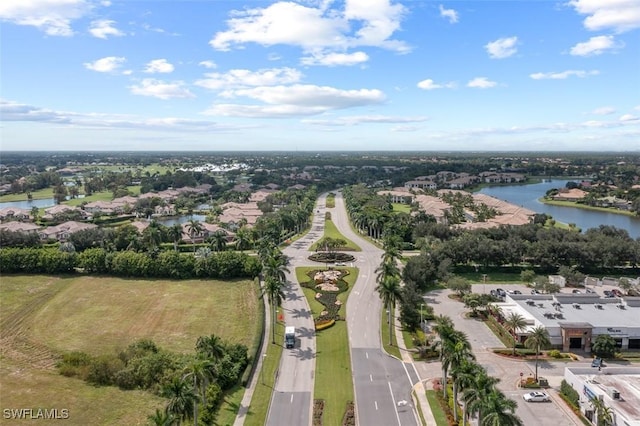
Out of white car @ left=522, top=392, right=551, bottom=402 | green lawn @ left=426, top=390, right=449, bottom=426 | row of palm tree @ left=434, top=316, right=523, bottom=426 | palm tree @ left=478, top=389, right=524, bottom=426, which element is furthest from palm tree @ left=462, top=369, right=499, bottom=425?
white car @ left=522, top=392, right=551, bottom=402

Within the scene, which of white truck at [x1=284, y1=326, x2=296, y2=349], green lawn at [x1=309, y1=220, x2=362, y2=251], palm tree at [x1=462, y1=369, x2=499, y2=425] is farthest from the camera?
green lawn at [x1=309, y1=220, x2=362, y2=251]

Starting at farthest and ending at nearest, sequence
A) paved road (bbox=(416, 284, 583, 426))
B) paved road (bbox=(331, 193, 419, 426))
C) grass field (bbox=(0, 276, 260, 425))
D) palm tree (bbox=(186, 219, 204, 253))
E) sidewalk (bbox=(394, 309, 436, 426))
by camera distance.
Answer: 1. palm tree (bbox=(186, 219, 204, 253))
2. grass field (bbox=(0, 276, 260, 425))
3. paved road (bbox=(416, 284, 583, 426))
4. paved road (bbox=(331, 193, 419, 426))
5. sidewalk (bbox=(394, 309, 436, 426))

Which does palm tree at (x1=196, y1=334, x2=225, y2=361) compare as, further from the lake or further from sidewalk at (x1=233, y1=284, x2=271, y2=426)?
the lake

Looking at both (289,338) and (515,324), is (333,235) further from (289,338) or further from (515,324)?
(515,324)

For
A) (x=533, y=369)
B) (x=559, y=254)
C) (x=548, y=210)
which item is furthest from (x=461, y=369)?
(x=548, y=210)

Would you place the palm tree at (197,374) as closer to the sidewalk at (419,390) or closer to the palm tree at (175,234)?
the sidewalk at (419,390)

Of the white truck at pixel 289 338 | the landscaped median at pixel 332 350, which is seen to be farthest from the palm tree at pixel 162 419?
the white truck at pixel 289 338

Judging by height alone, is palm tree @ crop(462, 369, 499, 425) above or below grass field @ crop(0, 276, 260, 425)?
Answer: above
